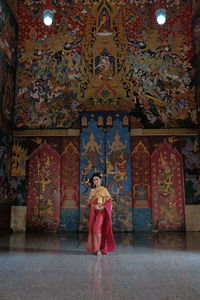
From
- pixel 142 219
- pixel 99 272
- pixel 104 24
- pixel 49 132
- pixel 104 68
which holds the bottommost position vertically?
pixel 99 272

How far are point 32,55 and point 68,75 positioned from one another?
1529 millimetres

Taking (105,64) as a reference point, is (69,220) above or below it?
below

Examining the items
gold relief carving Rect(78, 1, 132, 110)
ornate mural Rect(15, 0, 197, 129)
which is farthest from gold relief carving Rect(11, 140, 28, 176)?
gold relief carving Rect(78, 1, 132, 110)

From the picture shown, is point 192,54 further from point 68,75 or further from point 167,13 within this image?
point 68,75

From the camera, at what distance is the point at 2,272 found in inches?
153

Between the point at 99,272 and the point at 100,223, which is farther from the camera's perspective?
the point at 100,223

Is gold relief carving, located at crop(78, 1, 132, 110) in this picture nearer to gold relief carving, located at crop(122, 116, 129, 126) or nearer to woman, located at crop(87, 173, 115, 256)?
gold relief carving, located at crop(122, 116, 129, 126)

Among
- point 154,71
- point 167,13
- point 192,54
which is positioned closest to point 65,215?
point 154,71

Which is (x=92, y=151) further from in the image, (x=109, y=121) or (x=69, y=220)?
(x=69, y=220)

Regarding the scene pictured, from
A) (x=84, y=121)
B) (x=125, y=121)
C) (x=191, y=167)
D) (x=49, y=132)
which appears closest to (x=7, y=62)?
(x=49, y=132)

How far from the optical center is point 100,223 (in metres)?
5.48

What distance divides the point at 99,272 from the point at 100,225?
5.10 ft

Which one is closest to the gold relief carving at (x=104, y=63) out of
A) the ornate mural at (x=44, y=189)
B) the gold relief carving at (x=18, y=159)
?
the ornate mural at (x=44, y=189)

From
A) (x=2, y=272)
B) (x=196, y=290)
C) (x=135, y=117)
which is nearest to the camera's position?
(x=196, y=290)
